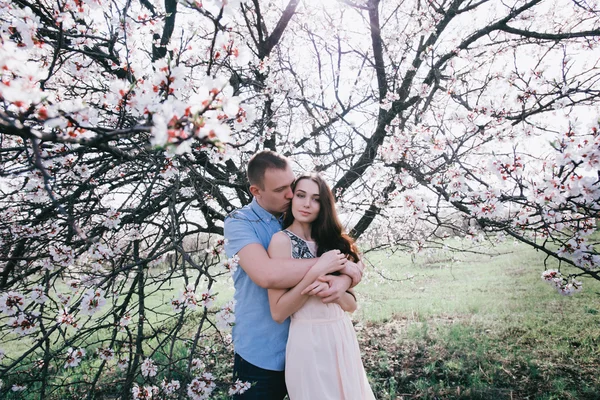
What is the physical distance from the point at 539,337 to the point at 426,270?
5643 mm

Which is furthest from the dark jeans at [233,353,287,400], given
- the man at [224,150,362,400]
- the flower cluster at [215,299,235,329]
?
the flower cluster at [215,299,235,329]

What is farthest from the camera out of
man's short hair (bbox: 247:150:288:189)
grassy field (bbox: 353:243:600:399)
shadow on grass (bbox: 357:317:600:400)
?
grassy field (bbox: 353:243:600:399)

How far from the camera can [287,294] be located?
5.34 ft

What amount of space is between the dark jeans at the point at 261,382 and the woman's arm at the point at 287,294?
33 cm

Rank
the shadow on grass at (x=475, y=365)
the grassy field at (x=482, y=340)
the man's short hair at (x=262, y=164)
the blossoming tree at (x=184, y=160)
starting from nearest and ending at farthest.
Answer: the blossoming tree at (x=184, y=160) → the man's short hair at (x=262, y=164) → the shadow on grass at (x=475, y=365) → the grassy field at (x=482, y=340)

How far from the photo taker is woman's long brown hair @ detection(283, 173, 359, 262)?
200 centimetres

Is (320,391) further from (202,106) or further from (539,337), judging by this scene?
(539,337)

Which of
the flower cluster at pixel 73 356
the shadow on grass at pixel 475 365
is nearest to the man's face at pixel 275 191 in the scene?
the flower cluster at pixel 73 356

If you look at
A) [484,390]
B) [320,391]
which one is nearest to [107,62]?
[320,391]

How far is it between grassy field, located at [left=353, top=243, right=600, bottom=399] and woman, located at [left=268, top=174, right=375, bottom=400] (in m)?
2.47

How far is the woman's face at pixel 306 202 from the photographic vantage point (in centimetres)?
198

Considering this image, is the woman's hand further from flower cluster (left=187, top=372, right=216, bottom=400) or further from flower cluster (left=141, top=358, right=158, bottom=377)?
flower cluster (left=141, top=358, right=158, bottom=377)

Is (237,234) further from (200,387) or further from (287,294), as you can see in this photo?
(200,387)

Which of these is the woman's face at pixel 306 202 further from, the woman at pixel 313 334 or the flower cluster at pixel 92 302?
the flower cluster at pixel 92 302
